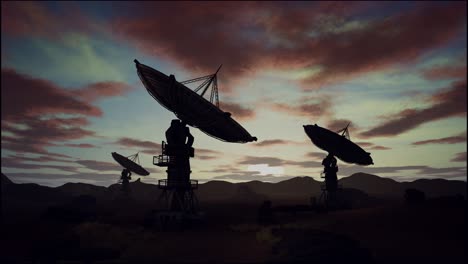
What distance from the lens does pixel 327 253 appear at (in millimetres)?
23344

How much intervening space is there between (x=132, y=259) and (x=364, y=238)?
20.0 m

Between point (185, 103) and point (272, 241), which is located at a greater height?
point (185, 103)

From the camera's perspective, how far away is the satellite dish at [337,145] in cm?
5634

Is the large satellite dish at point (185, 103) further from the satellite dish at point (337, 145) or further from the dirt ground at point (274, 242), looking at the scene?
the satellite dish at point (337, 145)

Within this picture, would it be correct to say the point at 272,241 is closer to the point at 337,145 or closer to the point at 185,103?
the point at 185,103

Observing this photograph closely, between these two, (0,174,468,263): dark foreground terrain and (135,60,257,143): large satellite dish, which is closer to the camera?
(0,174,468,263): dark foreground terrain

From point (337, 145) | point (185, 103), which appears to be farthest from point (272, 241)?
point (337, 145)

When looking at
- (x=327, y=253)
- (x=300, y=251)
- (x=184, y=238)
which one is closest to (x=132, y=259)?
(x=184, y=238)

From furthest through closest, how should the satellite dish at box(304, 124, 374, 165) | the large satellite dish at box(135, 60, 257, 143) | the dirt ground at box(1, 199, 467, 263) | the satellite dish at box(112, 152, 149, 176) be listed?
the satellite dish at box(112, 152, 149, 176), the satellite dish at box(304, 124, 374, 165), the large satellite dish at box(135, 60, 257, 143), the dirt ground at box(1, 199, 467, 263)

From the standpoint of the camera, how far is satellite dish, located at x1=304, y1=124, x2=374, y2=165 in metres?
56.3

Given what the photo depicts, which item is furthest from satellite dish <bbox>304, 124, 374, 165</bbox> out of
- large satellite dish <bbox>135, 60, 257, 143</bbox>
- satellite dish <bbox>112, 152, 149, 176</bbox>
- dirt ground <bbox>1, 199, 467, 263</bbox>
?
satellite dish <bbox>112, 152, 149, 176</bbox>

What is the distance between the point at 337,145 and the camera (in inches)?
2234

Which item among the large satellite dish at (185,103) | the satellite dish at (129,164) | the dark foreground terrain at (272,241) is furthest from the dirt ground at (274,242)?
the satellite dish at (129,164)

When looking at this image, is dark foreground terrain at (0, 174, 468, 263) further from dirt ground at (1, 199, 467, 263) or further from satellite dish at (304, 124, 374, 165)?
satellite dish at (304, 124, 374, 165)
